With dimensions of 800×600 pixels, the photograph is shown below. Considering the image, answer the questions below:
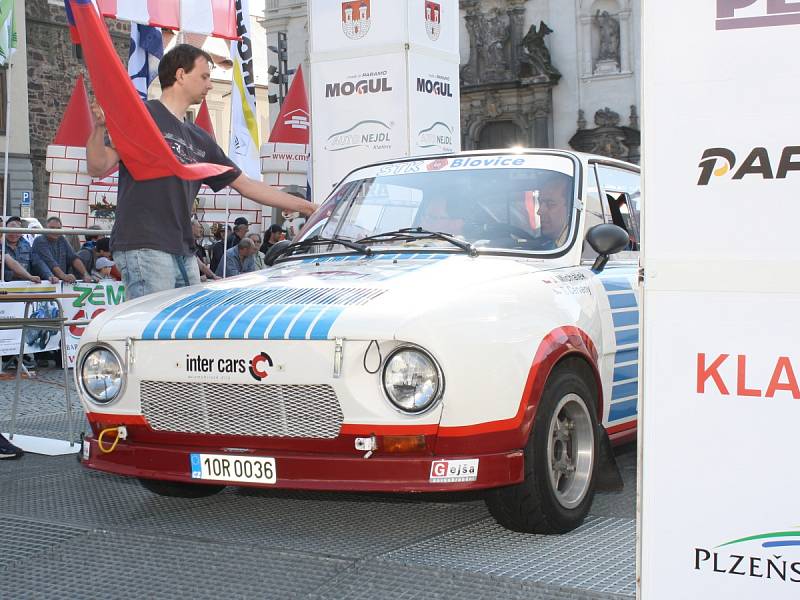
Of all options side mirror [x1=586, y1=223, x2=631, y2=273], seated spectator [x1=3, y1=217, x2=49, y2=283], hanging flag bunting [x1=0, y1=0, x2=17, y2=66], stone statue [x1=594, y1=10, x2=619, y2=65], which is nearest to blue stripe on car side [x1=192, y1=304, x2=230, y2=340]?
side mirror [x1=586, y1=223, x2=631, y2=273]

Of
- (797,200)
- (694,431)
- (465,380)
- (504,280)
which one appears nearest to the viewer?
(797,200)

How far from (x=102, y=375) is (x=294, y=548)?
1.15 m

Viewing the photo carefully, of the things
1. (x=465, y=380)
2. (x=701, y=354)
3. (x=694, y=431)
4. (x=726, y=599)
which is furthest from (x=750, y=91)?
(x=465, y=380)

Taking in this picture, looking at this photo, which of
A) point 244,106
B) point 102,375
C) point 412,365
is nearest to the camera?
point 412,365

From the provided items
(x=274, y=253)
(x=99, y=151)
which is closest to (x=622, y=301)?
(x=274, y=253)

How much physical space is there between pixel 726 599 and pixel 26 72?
3881 cm

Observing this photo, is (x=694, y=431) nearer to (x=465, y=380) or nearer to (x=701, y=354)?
(x=701, y=354)

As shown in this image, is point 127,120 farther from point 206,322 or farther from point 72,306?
point 72,306

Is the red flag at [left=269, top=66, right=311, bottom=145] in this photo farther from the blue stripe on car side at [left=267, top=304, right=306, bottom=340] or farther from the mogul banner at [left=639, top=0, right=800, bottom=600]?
the mogul banner at [left=639, top=0, right=800, bottom=600]

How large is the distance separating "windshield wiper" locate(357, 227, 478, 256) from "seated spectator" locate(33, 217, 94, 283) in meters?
7.66

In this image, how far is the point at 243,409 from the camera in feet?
14.2

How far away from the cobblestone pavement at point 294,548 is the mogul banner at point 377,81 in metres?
5.12

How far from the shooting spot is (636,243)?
20.3 ft

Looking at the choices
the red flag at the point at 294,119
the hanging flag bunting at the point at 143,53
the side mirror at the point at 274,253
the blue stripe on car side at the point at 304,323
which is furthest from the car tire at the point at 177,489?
the red flag at the point at 294,119
